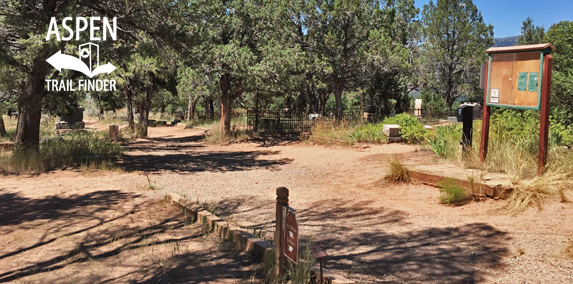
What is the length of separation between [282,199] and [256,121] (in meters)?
19.8

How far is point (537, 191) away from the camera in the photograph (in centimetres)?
642

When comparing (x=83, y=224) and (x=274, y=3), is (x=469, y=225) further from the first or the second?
(x=274, y=3)

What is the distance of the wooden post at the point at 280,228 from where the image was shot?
4016 mm

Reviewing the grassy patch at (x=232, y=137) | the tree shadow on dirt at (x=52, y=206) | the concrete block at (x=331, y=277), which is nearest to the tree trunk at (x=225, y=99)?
the grassy patch at (x=232, y=137)

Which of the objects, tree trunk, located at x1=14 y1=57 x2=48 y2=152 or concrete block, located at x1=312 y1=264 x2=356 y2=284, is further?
tree trunk, located at x1=14 y1=57 x2=48 y2=152

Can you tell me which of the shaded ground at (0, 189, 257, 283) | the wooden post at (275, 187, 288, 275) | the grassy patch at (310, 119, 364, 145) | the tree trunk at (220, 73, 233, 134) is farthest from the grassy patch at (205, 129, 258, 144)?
the wooden post at (275, 187, 288, 275)

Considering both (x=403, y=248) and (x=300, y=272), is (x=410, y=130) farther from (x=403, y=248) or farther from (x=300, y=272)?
(x=300, y=272)

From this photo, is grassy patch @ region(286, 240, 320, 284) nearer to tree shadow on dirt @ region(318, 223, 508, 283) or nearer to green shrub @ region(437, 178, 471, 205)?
tree shadow on dirt @ region(318, 223, 508, 283)

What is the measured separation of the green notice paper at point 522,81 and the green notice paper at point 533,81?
0.30 feet

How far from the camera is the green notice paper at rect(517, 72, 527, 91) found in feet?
24.7

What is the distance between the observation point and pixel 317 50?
77.7ft

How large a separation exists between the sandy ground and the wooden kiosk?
63.6 inches

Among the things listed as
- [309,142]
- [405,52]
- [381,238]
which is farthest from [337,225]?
[405,52]

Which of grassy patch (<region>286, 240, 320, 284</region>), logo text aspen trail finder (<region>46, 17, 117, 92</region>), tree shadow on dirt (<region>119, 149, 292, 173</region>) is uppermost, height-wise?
logo text aspen trail finder (<region>46, 17, 117, 92</region>)
